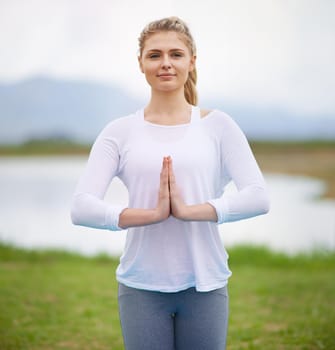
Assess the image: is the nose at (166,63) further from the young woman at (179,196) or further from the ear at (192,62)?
the ear at (192,62)

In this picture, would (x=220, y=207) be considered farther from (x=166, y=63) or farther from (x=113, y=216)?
(x=166, y=63)

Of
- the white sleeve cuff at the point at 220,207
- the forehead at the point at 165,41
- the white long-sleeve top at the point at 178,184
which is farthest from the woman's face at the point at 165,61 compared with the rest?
the white sleeve cuff at the point at 220,207

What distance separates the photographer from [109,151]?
251 centimetres

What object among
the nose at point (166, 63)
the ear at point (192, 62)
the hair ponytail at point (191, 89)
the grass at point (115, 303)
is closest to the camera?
the nose at point (166, 63)

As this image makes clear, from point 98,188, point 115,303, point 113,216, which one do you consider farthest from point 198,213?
point 115,303

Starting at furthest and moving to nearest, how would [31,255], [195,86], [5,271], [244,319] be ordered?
[31,255], [5,271], [244,319], [195,86]

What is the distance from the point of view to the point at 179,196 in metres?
2.39

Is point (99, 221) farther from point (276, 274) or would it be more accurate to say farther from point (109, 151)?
point (276, 274)

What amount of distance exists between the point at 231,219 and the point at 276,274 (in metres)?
6.21

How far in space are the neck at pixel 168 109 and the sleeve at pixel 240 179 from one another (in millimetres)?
218

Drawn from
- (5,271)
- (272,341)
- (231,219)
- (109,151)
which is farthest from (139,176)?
(5,271)

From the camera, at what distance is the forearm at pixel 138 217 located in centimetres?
236

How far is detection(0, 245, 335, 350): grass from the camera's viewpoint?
5.31m

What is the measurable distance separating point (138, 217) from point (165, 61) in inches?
28.6
